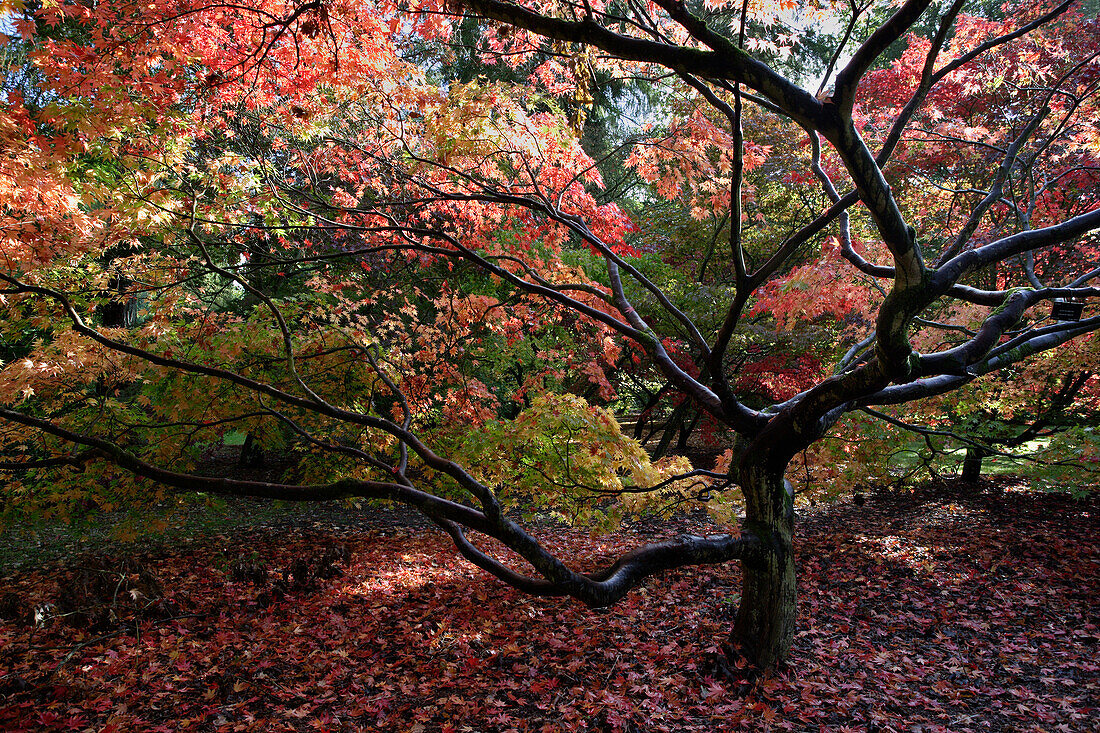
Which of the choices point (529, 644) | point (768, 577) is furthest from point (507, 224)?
point (768, 577)

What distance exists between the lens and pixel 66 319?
5.91 m

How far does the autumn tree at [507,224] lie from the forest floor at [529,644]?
725 millimetres

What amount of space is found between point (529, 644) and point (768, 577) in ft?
6.66

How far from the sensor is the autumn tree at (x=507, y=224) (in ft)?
9.52

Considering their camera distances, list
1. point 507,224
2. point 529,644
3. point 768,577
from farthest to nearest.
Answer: point 507,224
point 529,644
point 768,577

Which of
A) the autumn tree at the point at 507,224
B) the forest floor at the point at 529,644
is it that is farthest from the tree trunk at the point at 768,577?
the forest floor at the point at 529,644

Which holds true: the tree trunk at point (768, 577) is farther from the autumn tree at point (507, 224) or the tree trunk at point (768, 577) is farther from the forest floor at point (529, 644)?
the forest floor at point (529, 644)

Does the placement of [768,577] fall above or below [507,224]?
below

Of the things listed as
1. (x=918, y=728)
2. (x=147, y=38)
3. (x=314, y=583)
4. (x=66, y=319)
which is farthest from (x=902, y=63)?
(x=66, y=319)

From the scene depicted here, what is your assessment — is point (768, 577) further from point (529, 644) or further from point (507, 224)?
point (507, 224)

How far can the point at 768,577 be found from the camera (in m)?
3.86

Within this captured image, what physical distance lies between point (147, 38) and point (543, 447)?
4.87 m

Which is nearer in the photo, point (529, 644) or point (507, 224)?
point (529, 644)

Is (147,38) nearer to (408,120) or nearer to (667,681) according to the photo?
(408,120)
